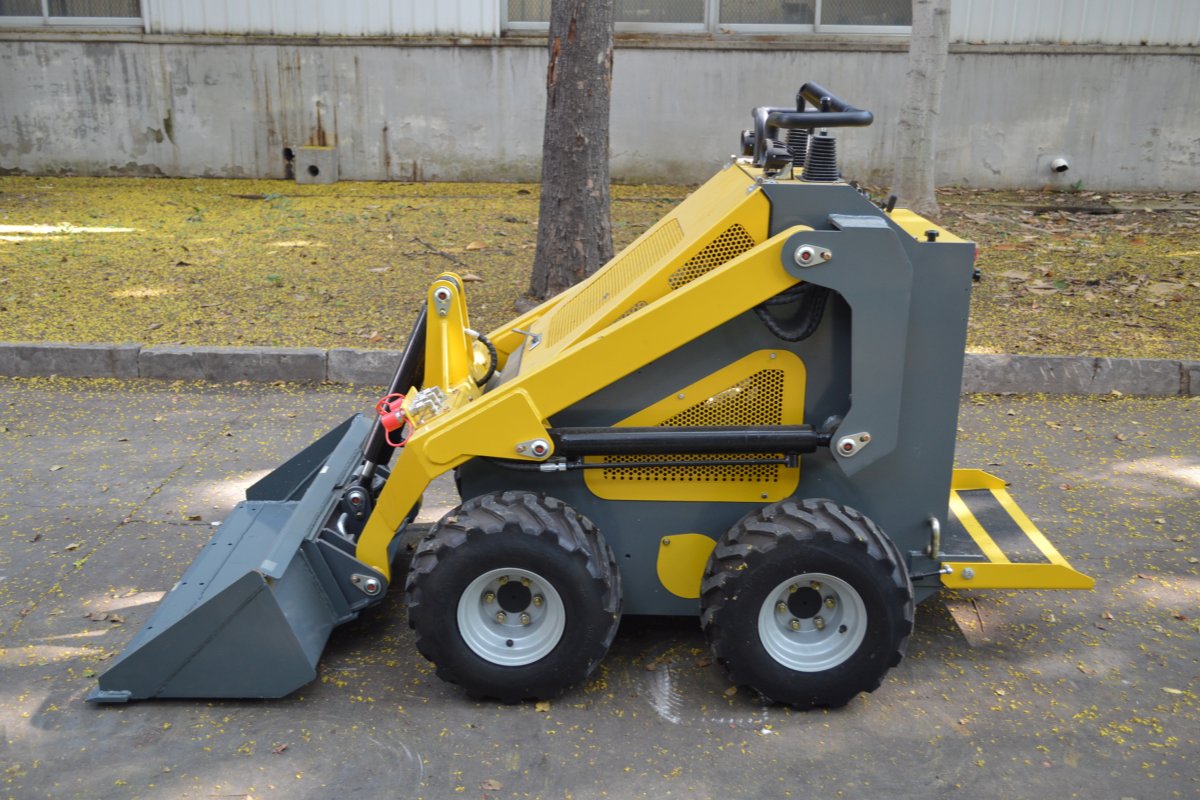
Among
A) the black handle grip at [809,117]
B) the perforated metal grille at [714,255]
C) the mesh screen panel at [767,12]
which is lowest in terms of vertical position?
the perforated metal grille at [714,255]

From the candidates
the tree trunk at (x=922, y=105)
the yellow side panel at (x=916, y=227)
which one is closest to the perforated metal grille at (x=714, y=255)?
the yellow side panel at (x=916, y=227)

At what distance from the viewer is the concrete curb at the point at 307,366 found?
6801mm

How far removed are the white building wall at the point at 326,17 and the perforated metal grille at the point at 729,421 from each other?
30.8ft

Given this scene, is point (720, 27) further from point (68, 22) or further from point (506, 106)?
point (68, 22)

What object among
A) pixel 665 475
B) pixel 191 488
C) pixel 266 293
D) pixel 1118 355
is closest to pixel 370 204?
pixel 266 293

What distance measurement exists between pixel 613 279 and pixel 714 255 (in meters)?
0.55

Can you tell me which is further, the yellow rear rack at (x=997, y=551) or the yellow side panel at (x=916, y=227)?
the yellow rear rack at (x=997, y=551)

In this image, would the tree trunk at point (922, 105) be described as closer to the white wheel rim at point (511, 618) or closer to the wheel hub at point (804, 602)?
Result: the wheel hub at point (804, 602)

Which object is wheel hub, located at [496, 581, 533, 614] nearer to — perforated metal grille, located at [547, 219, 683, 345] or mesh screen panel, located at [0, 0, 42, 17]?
perforated metal grille, located at [547, 219, 683, 345]

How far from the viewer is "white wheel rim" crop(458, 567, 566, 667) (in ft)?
11.9

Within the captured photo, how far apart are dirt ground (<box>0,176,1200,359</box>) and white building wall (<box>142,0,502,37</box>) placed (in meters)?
1.60

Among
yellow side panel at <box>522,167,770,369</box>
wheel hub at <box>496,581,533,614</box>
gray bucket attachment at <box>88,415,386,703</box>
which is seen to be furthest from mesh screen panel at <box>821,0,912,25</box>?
wheel hub at <box>496,581,533,614</box>

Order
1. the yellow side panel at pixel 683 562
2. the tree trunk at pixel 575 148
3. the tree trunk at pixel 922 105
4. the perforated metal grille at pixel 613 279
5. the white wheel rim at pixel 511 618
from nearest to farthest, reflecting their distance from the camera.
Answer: the white wheel rim at pixel 511 618
the yellow side panel at pixel 683 562
the perforated metal grille at pixel 613 279
the tree trunk at pixel 575 148
the tree trunk at pixel 922 105

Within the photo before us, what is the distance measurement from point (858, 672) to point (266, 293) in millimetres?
5839
